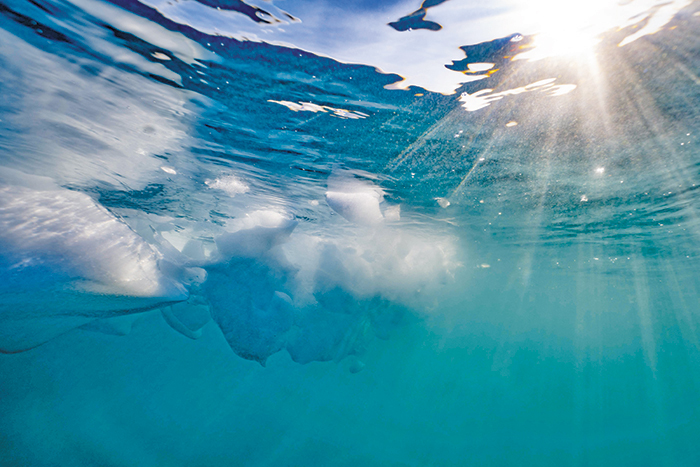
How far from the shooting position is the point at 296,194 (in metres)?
10.6

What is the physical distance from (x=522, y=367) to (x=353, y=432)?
23.2 metres

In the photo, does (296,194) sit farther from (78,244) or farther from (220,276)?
(78,244)

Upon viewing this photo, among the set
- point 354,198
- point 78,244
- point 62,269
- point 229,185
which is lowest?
point 62,269

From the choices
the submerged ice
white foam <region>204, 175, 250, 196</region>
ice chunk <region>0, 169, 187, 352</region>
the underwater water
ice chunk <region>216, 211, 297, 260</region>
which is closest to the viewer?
the underwater water

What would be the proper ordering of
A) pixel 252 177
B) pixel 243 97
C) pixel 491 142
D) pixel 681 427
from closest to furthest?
1. pixel 243 97
2. pixel 491 142
3. pixel 252 177
4. pixel 681 427

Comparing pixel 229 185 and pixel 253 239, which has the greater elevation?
pixel 229 185

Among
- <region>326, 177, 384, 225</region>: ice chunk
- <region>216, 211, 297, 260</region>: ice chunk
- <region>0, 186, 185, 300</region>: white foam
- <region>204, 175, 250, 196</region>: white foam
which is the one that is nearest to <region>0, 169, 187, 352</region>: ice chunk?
<region>0, 186, 185, 300</region>: white foam

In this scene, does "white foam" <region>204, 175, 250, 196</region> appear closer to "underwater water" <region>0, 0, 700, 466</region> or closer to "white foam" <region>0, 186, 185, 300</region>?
"underwater water" <region>0, 0, 700, 466</region>

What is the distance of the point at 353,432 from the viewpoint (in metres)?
16.3

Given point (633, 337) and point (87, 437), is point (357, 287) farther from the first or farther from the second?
point (633, 337)

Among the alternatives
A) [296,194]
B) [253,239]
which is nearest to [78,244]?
[253,239]

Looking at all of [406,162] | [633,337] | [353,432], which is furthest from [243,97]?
[633,337]

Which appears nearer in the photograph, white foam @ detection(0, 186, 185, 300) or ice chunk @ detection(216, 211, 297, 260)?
white foam @ detection(0, 186, 185, 300)

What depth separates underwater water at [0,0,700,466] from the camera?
418cm
